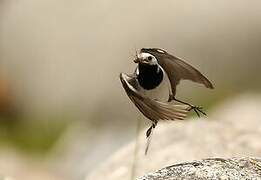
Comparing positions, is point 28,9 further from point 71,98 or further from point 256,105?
point 256,105

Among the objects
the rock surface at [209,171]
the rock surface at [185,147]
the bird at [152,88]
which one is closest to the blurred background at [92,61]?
the rock surface at [185,147]

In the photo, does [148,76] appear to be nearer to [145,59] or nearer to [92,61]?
[145,59]

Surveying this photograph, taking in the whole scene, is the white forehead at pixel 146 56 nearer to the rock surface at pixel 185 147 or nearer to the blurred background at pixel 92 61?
the rock surface at pixel 185 147

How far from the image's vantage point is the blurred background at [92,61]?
10.9m

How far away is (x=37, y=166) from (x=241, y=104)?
2518 mm

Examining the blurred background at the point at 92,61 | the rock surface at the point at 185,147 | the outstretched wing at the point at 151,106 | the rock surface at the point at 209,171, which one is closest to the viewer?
the outstretched wing at the point at 151,106

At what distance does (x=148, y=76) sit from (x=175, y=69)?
0.22 metres

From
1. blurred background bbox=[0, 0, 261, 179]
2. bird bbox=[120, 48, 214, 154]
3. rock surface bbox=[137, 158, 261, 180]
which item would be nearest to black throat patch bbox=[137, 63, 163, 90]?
bird bbox=[120, 48, 214, 154]

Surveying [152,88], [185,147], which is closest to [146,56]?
[152,88]

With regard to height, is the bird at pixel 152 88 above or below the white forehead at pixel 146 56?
below

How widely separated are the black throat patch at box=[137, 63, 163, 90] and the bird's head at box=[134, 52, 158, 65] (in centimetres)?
2

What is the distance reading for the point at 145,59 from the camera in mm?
3711

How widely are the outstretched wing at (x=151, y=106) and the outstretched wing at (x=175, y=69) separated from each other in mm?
188

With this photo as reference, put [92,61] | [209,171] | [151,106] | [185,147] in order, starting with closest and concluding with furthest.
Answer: [151,106] < [209,171] < [185,147] < [92,61]
